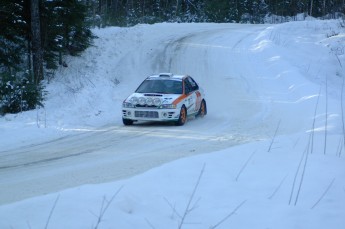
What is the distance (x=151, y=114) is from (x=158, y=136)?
1.73 metres

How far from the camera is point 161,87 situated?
53.5 feet

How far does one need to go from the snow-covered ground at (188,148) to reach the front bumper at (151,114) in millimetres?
330

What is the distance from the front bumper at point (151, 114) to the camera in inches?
592

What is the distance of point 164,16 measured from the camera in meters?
54.8

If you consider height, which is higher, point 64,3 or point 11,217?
point 64,3

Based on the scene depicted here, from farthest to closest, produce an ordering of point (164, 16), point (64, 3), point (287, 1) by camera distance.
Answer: point (287, 1) < point (164, 16) < point (64, 3)

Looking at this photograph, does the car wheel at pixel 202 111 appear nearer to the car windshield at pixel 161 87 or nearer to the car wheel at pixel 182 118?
the car windshield at pixel 161 87

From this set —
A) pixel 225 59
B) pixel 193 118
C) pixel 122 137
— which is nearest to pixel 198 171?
pixel 122 137

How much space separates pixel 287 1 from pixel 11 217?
60.7 m

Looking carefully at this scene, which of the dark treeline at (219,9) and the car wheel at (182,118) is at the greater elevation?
the dark treeline at (219,9)

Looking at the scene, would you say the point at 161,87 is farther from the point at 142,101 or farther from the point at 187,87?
the point at 142,101

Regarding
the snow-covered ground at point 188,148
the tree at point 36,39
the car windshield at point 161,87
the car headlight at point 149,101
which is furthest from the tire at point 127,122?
the tree at point 36,39

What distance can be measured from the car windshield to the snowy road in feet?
3.80

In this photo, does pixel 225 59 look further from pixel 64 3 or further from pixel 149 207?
pixel 149 207
